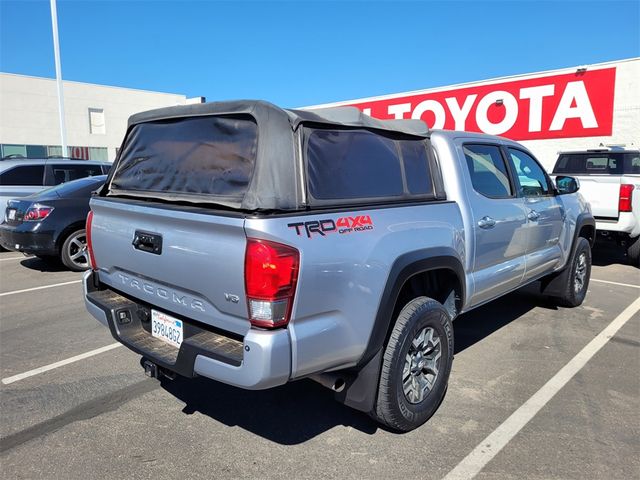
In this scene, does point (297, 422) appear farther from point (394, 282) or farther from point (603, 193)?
point (603, 193)

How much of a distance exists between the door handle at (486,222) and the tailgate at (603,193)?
4.98 metres

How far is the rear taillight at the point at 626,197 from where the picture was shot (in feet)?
24.9

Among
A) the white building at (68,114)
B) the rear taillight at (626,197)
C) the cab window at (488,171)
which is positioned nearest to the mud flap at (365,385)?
the cab window at (488,171)

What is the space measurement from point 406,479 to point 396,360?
62cm

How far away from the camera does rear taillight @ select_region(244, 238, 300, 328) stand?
2.27m

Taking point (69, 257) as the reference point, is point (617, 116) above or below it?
above

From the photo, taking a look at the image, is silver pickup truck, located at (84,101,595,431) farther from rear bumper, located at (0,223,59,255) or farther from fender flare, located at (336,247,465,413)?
rear bumper, located at (0,223,59,255)

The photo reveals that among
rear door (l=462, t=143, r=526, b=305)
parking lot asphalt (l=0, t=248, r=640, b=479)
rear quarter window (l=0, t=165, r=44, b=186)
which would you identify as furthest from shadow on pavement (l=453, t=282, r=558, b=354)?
rear quarter window (l=0, t=165, r=44, b=186)

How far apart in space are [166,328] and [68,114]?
3930 cm

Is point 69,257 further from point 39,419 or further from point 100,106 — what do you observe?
point 100,106

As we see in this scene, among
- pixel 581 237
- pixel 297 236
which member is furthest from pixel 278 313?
pixel 581 237

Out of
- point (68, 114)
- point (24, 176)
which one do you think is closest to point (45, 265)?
point (24, 176)

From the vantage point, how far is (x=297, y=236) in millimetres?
2348

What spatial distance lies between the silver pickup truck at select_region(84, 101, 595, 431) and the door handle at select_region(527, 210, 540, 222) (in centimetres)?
74
